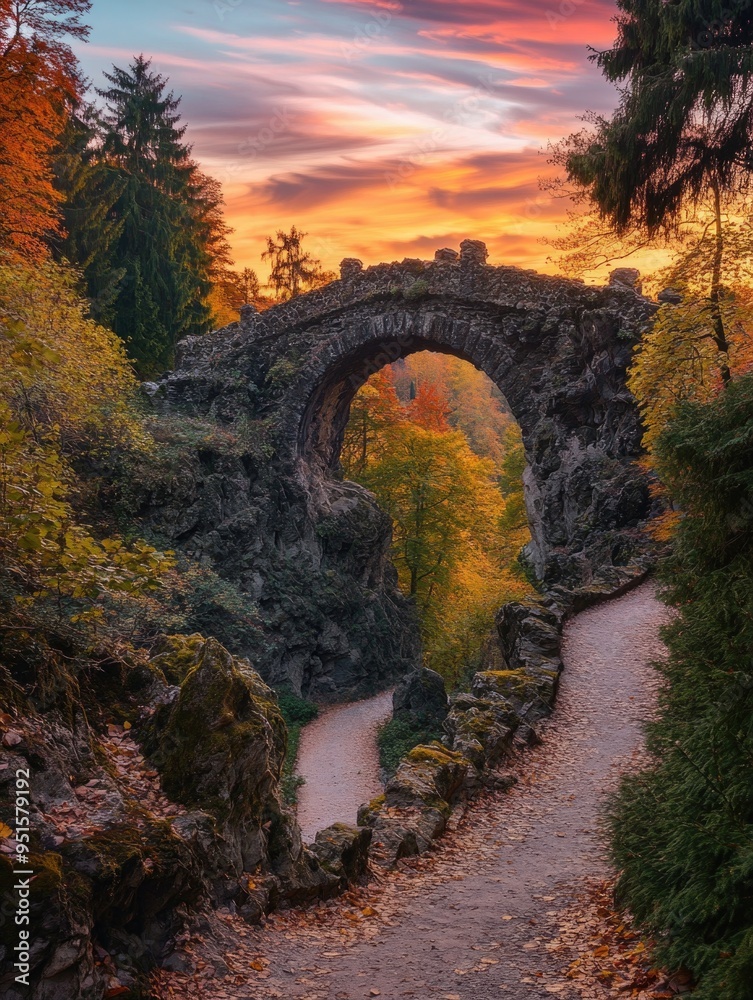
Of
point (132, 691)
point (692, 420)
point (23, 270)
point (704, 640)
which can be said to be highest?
point (23, 270)

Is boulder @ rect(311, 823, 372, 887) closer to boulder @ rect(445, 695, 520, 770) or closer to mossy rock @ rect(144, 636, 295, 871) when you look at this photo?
mossy rock @ rect(144, 636, 295, 871)

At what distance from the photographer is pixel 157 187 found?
3028 cm

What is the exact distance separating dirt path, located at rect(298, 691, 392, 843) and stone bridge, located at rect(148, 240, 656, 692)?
1.90m

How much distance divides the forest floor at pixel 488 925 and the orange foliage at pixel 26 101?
48.4 ft

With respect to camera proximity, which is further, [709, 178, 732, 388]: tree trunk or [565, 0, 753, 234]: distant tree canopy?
[709, 178, 732, 388]: tree trunk

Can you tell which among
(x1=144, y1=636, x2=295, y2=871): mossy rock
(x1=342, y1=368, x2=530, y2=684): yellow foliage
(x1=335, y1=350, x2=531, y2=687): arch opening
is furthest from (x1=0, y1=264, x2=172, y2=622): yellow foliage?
(x1=342, y1=368, x2=530, y2=684): yellow foliage

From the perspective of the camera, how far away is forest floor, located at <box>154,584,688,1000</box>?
483 cm

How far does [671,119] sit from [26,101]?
13.9 m

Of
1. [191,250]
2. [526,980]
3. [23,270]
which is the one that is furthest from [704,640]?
[191,250]

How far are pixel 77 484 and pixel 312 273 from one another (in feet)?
82.9

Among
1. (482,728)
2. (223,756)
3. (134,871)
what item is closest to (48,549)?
(134,871)

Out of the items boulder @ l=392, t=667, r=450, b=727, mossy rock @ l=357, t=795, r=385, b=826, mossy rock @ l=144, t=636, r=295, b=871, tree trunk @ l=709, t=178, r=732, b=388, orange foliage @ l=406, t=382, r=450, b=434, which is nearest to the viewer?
mossy rock @ l=144, t=636, r=295, b=871

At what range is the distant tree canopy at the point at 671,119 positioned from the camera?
9.33 meters

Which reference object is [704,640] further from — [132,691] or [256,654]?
[256,654]
